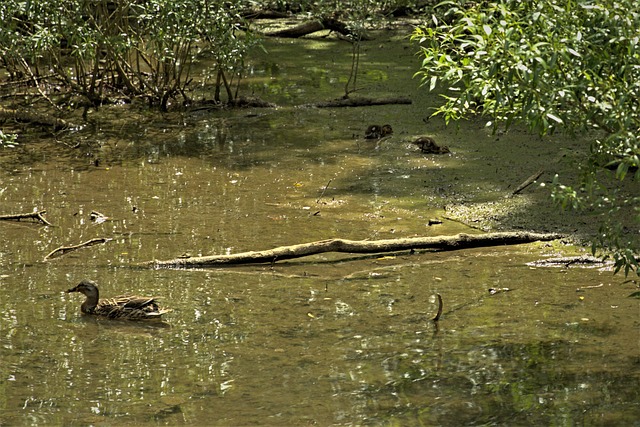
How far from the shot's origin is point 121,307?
6902 millimetres

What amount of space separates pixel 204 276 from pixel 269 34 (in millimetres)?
10977

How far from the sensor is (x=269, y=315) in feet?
22.9

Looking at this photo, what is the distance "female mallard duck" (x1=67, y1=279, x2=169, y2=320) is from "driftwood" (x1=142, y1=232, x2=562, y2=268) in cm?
108

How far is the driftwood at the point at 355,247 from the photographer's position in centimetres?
802

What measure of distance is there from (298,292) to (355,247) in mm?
854

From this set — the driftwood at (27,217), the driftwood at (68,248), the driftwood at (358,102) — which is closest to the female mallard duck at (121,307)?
the driftwood at (68,248)

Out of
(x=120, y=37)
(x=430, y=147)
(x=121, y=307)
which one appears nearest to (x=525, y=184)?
(x=430, y=147)

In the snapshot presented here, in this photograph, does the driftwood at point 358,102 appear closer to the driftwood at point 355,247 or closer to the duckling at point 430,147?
the duckling at point 430,147

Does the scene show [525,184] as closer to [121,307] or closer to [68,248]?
[68,248]

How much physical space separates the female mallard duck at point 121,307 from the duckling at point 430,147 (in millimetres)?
4868

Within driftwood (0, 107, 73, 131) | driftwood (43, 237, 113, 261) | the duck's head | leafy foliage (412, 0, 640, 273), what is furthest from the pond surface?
leafy foliage (412, 0, 640, 273)

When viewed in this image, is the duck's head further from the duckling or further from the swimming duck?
the swimming duck

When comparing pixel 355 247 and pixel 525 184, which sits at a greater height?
pixel 525 184

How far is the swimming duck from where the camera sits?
11.8 meters
